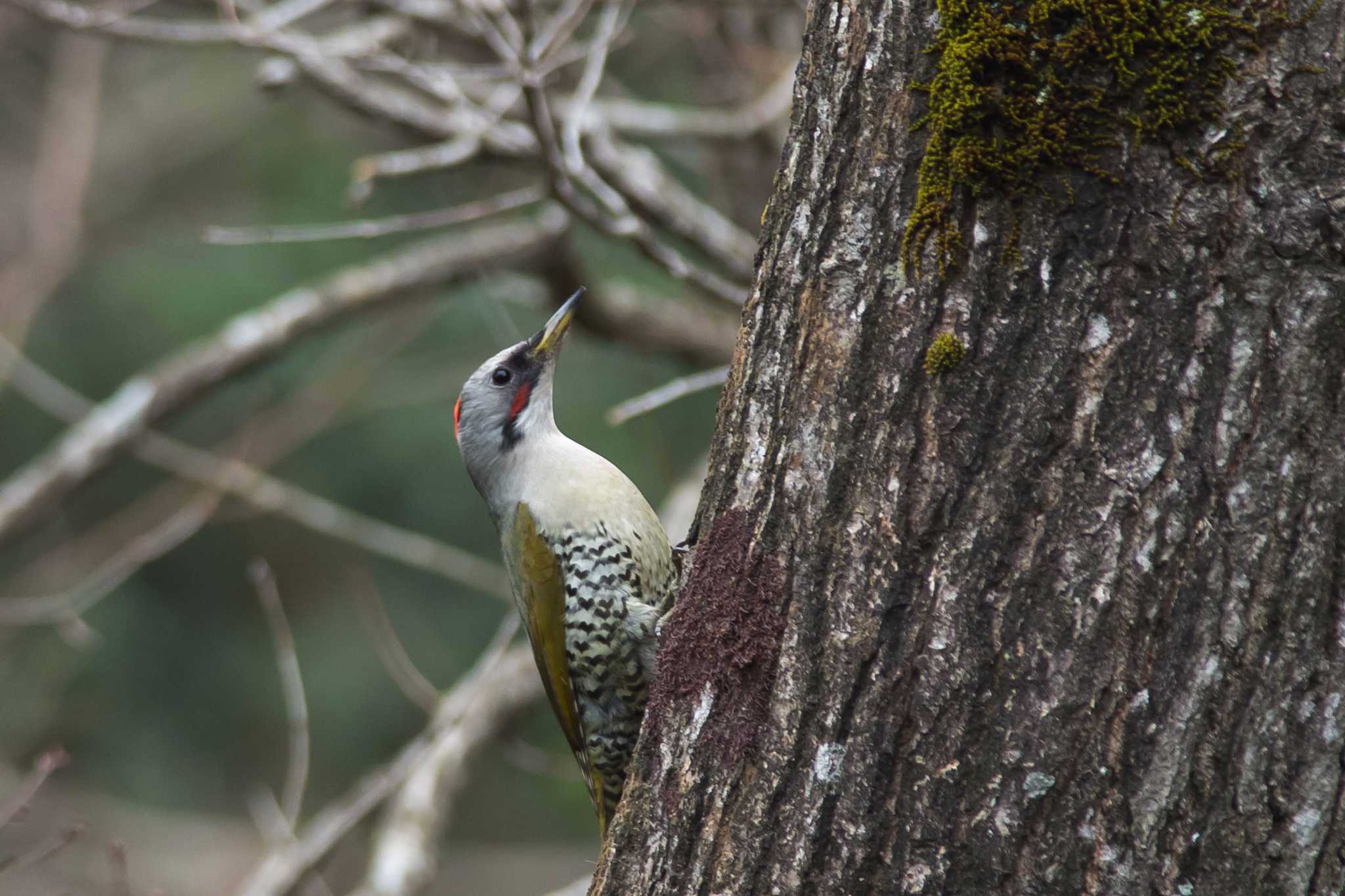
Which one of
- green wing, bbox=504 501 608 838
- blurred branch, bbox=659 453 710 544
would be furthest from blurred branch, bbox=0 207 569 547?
green wing, bbox=504 501 608 838

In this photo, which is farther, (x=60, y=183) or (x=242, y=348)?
(x=60, y=183)

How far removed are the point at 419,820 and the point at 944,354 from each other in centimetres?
327

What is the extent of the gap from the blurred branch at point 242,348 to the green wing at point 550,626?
1.74 meters

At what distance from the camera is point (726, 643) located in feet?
6.55

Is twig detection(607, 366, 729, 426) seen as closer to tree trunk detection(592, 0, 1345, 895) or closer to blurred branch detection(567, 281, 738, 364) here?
blurred branch detection(567, 281, 738, 364)

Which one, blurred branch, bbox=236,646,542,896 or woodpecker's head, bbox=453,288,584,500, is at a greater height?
woodpecker's head, bbox=453,288,584,500

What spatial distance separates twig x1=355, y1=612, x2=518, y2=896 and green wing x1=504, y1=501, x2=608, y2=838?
87 cm

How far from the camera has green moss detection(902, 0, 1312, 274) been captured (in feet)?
5.34

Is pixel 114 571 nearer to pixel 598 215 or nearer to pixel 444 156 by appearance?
pixel 444 156

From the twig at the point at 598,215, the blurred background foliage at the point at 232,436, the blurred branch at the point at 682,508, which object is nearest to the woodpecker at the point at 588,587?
the twig at the point at 598,215

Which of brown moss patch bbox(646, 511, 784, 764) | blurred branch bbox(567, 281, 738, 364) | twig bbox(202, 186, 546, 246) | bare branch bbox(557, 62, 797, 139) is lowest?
brown moss patch bbox(646, 511, 784, 764)

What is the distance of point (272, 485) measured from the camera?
17.4ft

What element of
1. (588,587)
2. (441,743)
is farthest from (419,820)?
(588,587)

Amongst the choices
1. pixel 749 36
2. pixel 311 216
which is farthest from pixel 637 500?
pixel 311 216
